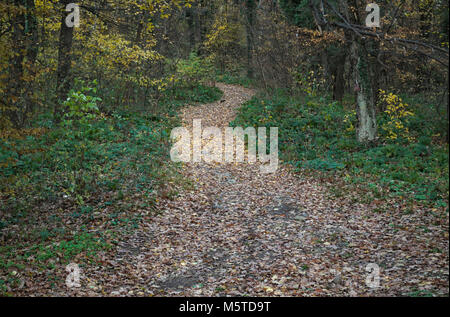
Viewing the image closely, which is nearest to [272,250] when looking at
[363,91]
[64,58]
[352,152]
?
[352,152]

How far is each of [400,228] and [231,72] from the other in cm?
2894

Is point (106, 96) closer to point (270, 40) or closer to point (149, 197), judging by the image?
point (149, 197)

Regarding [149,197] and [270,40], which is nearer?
[149,197]

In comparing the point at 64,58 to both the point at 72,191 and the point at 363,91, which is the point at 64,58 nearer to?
the point at 72,191

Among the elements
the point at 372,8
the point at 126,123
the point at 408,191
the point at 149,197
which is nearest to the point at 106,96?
the point at 126,123

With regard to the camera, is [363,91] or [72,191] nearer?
[72,191]

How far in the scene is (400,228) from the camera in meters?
7.38

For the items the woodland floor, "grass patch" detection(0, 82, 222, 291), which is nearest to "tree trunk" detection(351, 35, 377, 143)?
the woodland floor

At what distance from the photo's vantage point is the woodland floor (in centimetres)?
589

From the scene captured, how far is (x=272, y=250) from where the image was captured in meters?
7.39

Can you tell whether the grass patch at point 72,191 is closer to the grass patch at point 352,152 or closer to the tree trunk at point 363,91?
the grass patch at point 352,152

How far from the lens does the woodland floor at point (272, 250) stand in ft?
19.3

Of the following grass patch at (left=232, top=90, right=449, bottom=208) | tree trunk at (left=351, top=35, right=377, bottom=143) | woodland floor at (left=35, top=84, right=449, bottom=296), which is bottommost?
woodland floor at (left=35, top=84, right=449, bottom=296)

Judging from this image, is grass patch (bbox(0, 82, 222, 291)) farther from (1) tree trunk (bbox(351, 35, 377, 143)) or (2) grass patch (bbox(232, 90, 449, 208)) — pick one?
(1) tree trunk (bbox(351, 35, 377, 143))
